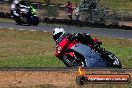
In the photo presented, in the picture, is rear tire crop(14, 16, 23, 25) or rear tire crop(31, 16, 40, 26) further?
rear tire crop(14, 16, 23, 25)

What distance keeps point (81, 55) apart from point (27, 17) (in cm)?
2064

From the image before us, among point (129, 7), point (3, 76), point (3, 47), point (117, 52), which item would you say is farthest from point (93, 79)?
point (129, 7)

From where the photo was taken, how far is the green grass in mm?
17375

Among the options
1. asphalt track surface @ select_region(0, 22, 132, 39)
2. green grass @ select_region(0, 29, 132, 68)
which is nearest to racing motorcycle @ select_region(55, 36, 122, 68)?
green grass @ select_region(0, 29, 132, 68)

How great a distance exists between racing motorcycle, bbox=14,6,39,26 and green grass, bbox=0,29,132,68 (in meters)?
2.63

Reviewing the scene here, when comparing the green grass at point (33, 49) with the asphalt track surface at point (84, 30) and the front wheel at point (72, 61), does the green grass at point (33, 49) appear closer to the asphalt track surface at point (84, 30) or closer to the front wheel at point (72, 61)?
the asphalt track surface at point (84, 30)

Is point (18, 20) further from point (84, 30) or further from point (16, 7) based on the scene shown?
point (84, 30)

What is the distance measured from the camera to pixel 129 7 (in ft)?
173

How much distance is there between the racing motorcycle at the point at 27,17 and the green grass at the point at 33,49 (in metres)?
2.63

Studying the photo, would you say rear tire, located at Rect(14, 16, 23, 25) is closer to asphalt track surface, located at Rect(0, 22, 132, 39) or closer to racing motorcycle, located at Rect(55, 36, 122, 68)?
asphalt track surface, located at Rect(0, 22, 132, 39)

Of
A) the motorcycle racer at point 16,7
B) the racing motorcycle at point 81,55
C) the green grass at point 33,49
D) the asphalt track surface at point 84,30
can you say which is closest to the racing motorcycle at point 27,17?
the motorcycle racer at point 16,7

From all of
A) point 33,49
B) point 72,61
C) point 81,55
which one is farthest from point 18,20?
point 81,55

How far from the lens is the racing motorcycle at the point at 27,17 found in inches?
1323

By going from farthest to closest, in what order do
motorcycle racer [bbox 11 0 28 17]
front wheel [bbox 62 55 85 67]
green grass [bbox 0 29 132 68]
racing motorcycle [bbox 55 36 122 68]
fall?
motorcycle racer [bbox 11 0 28 17]
green grass [bbox 0 29 132 68]
front wheel [bbox 62 55 85 67]
racing motorcycle [bbox 55 36 122 68]
